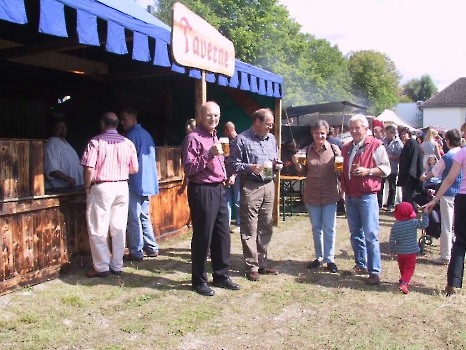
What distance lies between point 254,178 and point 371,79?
60.1 metres

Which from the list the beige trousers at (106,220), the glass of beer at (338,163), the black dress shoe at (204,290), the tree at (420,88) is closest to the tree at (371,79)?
the tree at (420,88)

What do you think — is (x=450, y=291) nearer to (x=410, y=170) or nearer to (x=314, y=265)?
(x=314, y=265)

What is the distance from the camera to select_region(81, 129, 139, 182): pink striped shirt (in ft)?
14.5

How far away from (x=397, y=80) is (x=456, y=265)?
6903 centimetres

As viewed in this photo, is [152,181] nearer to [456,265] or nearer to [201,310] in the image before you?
[201,310]

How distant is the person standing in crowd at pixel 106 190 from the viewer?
4.47 meters

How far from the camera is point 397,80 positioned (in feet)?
221

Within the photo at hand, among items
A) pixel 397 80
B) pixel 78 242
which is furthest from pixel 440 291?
pixel 397 80

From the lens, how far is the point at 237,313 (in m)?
3.73

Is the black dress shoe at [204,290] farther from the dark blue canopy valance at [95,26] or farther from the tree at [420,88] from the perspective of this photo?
the tree at [420,88]

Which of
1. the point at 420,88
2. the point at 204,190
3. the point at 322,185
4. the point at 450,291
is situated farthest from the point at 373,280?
the point at 420,88

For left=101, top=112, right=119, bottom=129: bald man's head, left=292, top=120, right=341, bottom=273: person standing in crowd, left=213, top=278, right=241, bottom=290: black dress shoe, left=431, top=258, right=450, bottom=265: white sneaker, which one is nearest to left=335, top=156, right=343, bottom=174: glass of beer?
left=292, top=120, right=341, bottom=273: person standing in crowd

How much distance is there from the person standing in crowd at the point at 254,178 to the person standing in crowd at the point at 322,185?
1.51 feet

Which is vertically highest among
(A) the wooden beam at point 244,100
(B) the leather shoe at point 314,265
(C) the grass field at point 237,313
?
(A) the wooden beam at point 244,100
